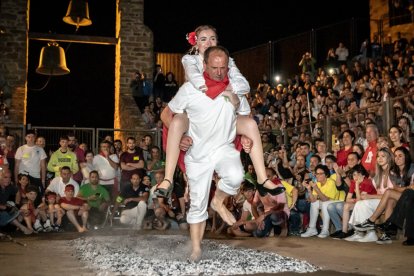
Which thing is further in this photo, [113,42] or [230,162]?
Result: [113,42]

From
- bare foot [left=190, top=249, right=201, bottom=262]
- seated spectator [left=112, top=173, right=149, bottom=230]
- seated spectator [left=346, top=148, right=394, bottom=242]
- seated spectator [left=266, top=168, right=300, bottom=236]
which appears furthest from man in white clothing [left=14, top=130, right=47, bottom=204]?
bare foot [left=190, top=249, right=201, bottom=262]

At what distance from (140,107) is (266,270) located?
43.2 feet

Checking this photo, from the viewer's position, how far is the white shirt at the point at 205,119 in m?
5.19

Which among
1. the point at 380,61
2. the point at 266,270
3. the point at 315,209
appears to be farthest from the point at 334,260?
the point at 380,61

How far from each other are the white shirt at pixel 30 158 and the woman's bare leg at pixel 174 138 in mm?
6870

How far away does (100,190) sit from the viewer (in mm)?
Answer: 11164

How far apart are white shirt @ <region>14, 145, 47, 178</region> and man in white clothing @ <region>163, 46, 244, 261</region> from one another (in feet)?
22.6

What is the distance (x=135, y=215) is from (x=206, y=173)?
596 centimetres

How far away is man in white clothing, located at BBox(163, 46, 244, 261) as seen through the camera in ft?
17.0

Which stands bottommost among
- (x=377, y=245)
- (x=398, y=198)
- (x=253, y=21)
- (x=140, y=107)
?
(x=377, y=245)

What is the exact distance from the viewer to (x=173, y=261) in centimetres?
512

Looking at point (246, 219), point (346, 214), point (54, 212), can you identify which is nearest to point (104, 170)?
point (54, 212)

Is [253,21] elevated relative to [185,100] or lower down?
elevated

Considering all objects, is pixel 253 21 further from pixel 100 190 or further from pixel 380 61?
pixel 100 190
